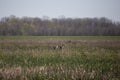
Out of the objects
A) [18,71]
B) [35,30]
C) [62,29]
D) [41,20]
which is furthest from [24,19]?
[18,71]

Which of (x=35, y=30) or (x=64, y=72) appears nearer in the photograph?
(x=64, y=72)

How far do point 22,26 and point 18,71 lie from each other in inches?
2684

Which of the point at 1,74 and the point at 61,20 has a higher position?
the point at 61,20

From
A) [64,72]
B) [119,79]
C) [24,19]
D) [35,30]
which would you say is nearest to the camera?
[119,79]

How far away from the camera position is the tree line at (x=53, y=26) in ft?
209

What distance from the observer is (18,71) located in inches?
189

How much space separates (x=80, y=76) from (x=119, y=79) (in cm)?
102

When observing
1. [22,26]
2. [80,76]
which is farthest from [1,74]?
[22,26]

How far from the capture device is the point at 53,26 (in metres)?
77.8

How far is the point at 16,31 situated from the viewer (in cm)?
6525

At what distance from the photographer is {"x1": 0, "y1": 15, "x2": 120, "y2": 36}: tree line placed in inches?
2506

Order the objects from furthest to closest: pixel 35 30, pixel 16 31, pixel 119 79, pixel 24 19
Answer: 1. pixel 24 19
2. pixel 35 30
3. pixel 16 31
4. pixel 119 79

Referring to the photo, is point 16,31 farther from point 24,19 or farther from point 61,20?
point 61,20

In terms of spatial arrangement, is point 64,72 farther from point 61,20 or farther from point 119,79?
point 61,20
